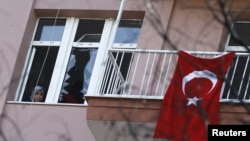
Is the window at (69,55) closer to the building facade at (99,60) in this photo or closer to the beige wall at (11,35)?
the building facade at (99,60)

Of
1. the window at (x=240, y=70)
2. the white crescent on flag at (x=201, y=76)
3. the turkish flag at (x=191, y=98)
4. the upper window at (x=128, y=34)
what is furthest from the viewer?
the upper window at (x=128, y=34)

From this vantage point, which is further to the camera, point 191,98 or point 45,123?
point 45,123

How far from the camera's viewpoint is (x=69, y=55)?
1459 centimetres

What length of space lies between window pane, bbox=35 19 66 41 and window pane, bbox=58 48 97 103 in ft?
1.41

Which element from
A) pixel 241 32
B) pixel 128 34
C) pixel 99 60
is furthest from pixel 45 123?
pixel 241 32

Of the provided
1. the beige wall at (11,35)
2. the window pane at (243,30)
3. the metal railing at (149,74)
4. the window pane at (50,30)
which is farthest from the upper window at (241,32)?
the beige wall at (11,35)

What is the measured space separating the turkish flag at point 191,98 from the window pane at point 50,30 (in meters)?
2.97

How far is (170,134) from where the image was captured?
12.0 metres

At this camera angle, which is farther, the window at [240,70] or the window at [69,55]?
the window at [69,55]

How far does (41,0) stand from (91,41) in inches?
40.5

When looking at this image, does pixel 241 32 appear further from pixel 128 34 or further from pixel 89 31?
pixel 89 31

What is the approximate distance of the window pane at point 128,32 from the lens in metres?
14.5

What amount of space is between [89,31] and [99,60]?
0.64 metres

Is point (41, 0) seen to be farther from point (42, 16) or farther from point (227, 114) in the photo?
point (227, 114)
